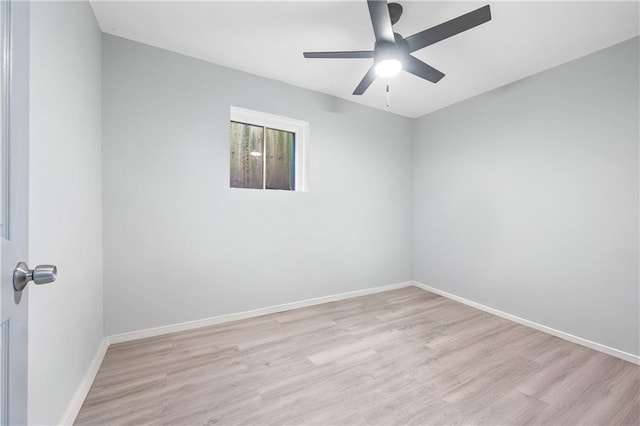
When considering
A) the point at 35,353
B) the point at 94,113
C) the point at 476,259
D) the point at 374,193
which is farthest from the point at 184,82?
the point at 476,259

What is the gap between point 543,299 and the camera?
8.23 ft

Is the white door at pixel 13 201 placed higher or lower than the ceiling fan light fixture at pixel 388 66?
lower

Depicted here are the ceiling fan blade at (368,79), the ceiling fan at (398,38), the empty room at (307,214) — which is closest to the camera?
the empty room at (307,214)

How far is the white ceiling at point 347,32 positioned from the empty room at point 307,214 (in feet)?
0.07

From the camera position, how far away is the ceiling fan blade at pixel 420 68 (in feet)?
5.98

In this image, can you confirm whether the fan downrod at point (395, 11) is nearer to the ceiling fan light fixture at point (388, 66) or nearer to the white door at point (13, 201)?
the ceiling fan light fixture at point (388, 66)

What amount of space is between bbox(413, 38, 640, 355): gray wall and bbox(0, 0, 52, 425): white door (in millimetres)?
3427

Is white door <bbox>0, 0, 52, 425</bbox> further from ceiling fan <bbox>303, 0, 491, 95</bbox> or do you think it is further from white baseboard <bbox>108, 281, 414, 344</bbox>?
white baseboard <bbox>108, 281, 414, 344</bbox>

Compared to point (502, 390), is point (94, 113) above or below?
above

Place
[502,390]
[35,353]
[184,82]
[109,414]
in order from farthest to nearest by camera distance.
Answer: [184,82]
[502,390]
[109,414]
[35,353]

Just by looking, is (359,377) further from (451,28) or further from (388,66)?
(451,28)

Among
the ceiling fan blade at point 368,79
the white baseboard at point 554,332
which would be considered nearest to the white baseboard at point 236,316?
the white baseboard at point 554,332

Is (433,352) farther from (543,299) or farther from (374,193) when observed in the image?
(374,193)

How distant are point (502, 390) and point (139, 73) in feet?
11.8
